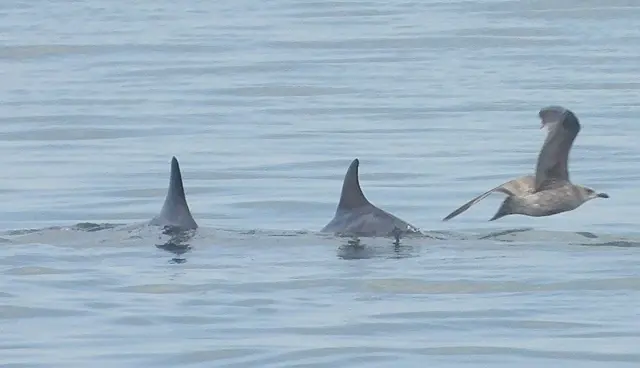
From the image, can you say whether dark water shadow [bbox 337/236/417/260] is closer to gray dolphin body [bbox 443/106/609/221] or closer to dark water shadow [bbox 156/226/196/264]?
gray dolphin body [bbox 443/106/609/221]

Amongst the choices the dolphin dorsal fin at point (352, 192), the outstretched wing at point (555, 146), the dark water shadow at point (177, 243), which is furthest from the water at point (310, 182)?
the outstretched wing at point (555, 146)

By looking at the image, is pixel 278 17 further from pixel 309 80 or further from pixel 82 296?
pixel 82 296

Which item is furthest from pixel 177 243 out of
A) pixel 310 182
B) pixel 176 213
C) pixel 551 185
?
pixel 310 182

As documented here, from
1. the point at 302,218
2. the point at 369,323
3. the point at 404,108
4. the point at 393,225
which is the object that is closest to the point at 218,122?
the point at 404,108

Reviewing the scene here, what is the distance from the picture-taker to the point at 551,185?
14.0 m

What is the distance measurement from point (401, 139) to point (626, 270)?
714 centimetres

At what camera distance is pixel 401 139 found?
19391mm

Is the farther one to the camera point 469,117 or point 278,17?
point 278,17

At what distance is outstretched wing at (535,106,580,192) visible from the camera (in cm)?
1374

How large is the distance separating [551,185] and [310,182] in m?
3.35

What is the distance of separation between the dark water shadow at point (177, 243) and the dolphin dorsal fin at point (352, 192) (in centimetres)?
107

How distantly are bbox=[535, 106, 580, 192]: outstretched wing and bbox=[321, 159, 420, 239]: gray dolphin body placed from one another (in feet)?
3.40

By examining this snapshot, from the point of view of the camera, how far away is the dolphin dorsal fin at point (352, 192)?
13.5 metres

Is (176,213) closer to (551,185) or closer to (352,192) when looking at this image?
(352,192)
